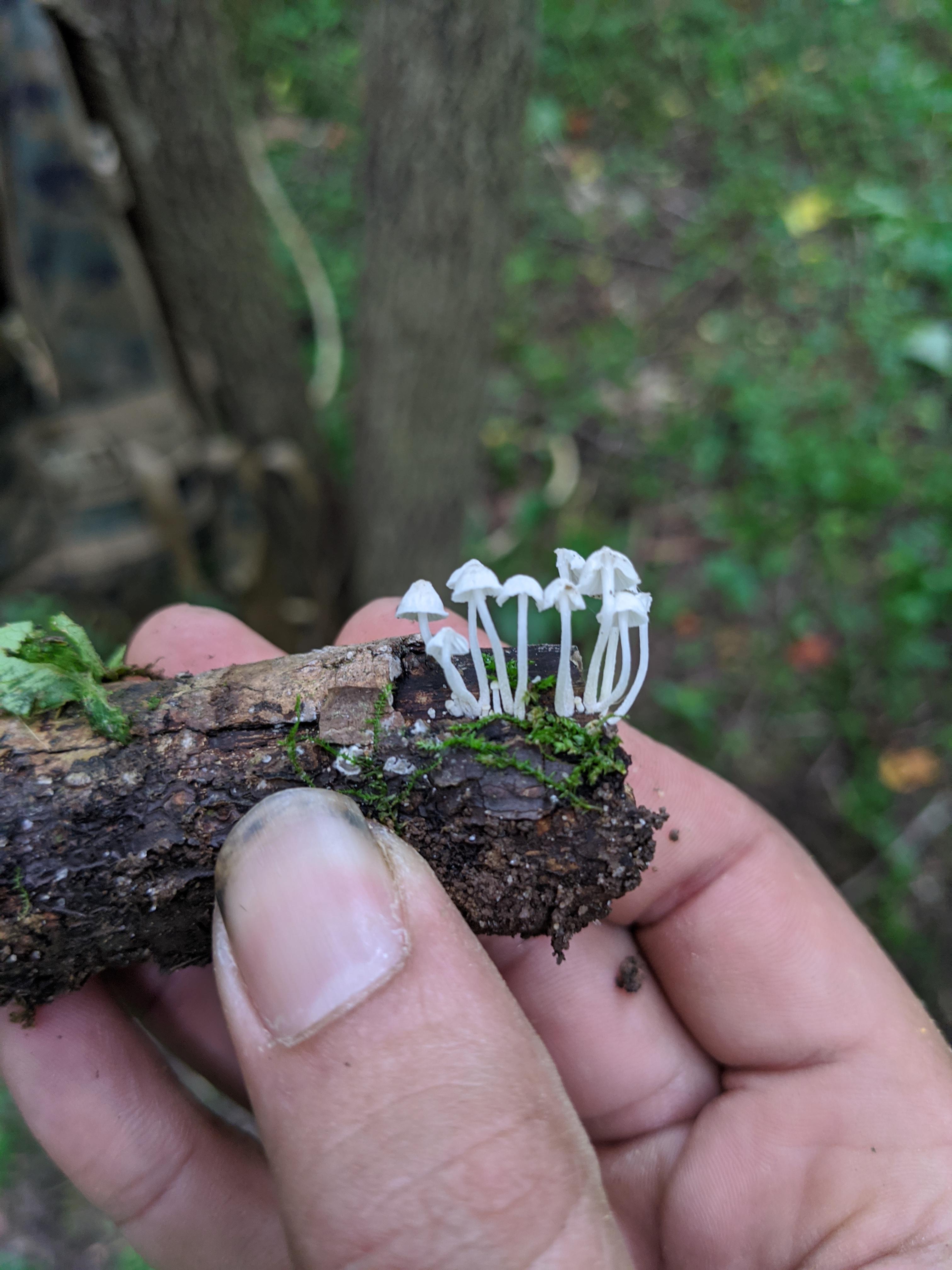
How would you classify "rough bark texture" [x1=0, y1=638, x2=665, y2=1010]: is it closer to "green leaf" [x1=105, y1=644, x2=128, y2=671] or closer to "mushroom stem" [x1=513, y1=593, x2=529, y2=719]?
"mushroom stem" [x1=513, y1=593, x2=529, y2=719]

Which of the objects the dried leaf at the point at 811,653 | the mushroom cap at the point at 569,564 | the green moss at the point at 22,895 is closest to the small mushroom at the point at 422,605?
the mushroom cap at the point at 569,564

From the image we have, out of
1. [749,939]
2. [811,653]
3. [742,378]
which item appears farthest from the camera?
[742,378]

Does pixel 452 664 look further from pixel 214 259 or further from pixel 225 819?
pixel 214 259

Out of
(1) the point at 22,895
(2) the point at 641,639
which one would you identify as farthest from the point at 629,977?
(1) the point at 22,895

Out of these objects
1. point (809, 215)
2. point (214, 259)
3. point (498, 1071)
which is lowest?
point (498, 1071)

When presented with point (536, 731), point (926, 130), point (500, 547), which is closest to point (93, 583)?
point (500, 547)
